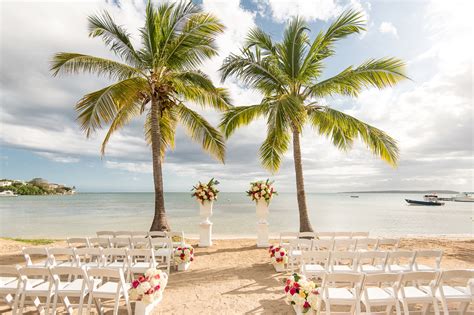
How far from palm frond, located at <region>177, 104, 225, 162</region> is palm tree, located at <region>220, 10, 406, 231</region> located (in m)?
0.58

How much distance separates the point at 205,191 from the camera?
995cm

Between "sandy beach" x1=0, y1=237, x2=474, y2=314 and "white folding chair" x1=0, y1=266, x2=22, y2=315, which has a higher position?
"white folding chair" x1=0, y1=266, x2=22, y2=315

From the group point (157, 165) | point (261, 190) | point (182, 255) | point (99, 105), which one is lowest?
point (182, 255)

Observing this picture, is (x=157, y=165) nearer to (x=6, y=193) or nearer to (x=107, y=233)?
(x=107, y=233)

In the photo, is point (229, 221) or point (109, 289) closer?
point (109, 289)

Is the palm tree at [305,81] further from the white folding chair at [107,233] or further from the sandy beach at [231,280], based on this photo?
the white folding chair at [107,233]

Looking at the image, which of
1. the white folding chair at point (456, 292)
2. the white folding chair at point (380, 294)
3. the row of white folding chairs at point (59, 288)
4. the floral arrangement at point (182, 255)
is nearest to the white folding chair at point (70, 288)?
the row of white folding chairs at point (59, 288)

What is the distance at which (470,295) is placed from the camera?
3834 millimetres

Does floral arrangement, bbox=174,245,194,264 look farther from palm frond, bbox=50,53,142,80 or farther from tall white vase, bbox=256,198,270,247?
palm frond, bbox=50,53,142,80

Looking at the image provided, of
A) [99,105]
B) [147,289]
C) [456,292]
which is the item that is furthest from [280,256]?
[99,105]

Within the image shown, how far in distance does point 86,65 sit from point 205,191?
602 centimetres

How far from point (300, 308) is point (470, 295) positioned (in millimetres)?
2483

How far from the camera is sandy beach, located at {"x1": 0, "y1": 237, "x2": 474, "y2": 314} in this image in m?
4.60

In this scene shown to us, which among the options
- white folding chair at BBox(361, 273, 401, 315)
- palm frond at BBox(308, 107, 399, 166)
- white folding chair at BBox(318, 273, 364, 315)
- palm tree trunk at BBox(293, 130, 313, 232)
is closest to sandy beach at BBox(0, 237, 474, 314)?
white folding chair at BBox(318, 273, 364, 315)
